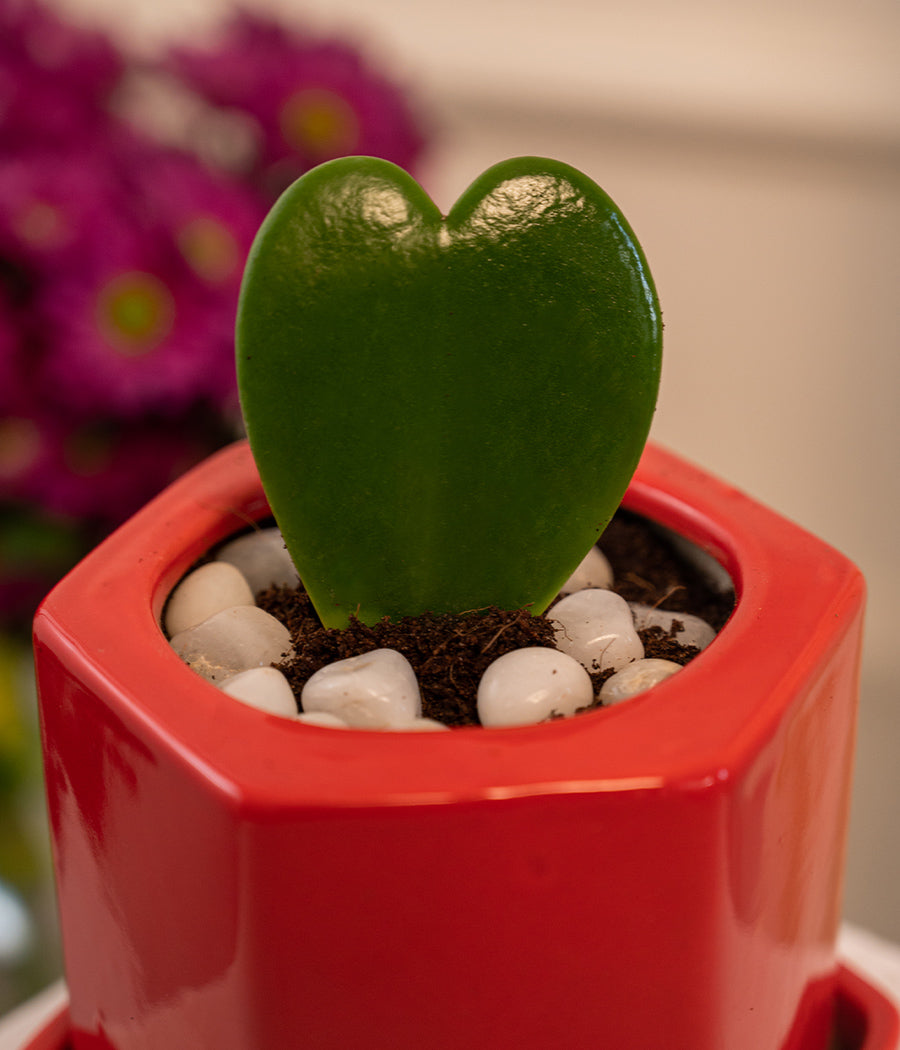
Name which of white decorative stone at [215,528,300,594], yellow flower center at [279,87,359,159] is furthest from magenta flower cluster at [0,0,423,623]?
white decorative stone at [215,528,300,594]

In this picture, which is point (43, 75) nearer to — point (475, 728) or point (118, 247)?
point (118, 247)

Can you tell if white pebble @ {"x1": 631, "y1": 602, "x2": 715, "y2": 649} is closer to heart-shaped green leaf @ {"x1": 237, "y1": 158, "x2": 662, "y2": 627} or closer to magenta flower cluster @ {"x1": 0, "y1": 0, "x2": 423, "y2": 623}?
heart-shaped green leaf @ {"x1": 237, "y1": 158, "x2": 662, "y2": 627}

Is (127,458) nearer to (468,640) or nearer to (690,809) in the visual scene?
(468,640)

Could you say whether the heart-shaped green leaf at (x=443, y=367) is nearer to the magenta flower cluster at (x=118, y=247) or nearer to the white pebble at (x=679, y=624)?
the white pebble at (x=679, y=624)

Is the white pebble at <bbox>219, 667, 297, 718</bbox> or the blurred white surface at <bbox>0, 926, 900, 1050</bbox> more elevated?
the white pebble at <bbox>219, 667, 297, 718</bbox>

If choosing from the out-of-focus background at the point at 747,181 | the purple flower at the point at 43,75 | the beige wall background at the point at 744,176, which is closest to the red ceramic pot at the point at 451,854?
the purple flower at the point at 43,75

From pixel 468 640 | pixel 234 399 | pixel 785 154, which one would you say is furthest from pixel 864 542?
pixel 468 640

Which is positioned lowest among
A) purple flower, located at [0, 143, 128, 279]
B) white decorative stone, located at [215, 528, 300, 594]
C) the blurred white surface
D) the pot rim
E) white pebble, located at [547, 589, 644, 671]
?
the blurred white surface
